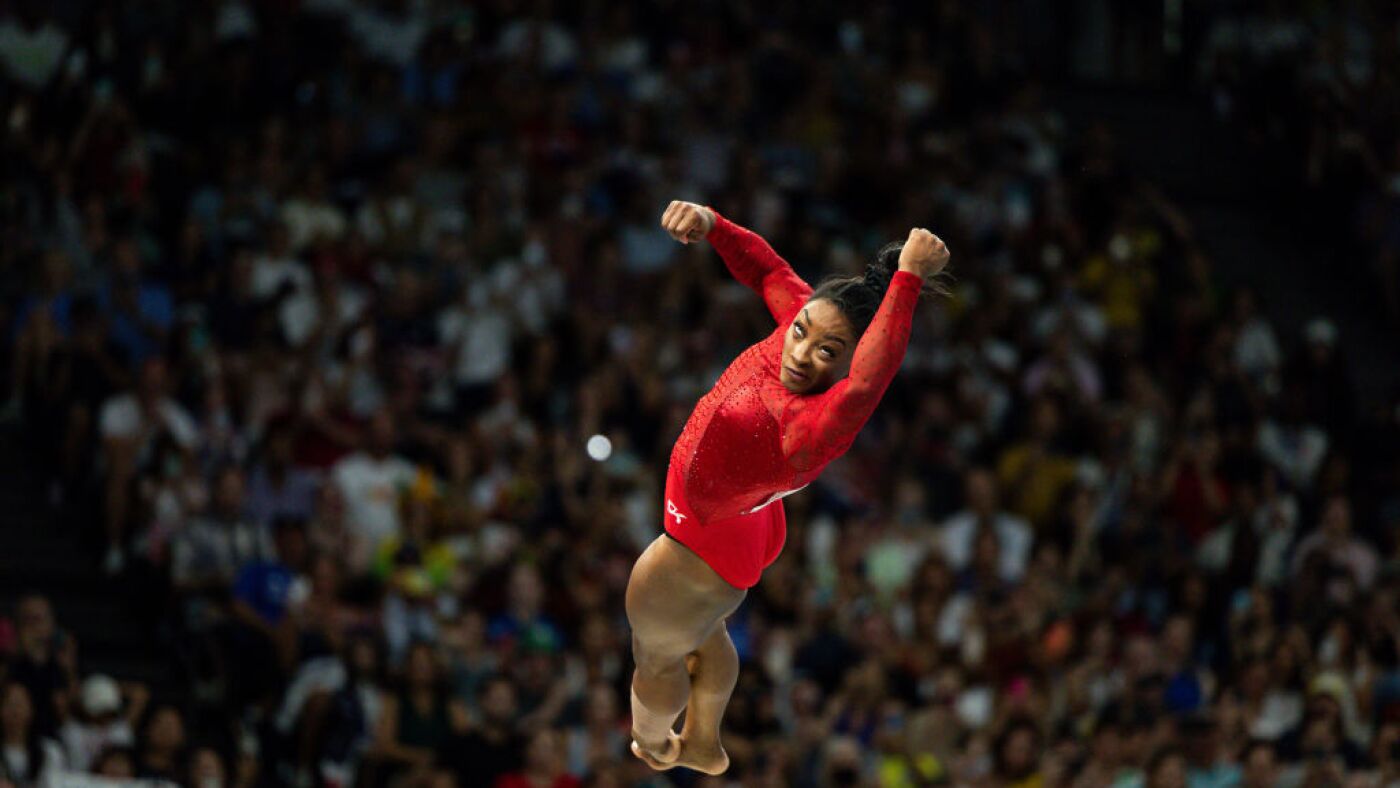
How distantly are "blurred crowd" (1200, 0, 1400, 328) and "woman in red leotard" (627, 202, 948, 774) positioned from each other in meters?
10.1

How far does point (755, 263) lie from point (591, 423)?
A: 5.49 meters

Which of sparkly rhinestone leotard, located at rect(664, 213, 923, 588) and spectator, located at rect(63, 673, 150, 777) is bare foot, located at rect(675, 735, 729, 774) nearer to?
sparkly rhinestone leotard, located at rect(664, 213, 923, 588)

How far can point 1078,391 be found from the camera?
42.0 feet

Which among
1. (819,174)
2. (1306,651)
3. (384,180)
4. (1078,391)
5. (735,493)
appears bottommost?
(1306,651)

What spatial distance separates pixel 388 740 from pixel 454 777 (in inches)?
17.4

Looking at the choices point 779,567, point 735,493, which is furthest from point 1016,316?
point 735,493

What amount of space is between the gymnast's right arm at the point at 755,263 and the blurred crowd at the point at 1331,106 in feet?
33.0

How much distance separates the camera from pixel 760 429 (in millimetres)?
5602

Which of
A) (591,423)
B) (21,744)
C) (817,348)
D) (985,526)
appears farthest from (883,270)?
(985,526)

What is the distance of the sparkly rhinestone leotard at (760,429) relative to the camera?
5266 millimetres

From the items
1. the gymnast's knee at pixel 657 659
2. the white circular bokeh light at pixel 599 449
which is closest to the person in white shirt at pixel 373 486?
the white circular bokeh light at pixel 599 449

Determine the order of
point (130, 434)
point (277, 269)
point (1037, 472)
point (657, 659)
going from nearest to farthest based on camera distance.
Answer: point (657, 659) < point (130, 434) < point (277, 269) < point (1037, 472)

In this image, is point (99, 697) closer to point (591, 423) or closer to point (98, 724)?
point (98, 724)

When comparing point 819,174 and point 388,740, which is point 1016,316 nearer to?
point 819,174
